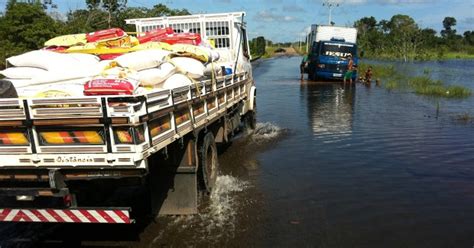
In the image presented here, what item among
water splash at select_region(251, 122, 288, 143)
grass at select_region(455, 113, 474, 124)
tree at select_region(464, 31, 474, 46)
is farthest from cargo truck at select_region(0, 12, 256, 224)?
tree at select_region(464, 31, 474, 46)

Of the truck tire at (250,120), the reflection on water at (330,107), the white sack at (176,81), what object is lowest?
the reflection on water at (330,107)

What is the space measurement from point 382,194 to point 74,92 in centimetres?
434

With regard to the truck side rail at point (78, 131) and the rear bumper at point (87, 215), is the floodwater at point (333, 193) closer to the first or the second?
the rear bumper at point (87, 215)

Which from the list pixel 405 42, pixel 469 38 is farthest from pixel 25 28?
pixel 469 38

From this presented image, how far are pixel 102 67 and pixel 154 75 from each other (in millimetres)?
597

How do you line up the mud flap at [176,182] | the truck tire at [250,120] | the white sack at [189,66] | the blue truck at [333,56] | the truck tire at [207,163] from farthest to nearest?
the blue truck at [333,56] → the truck tire at [250,120] → the truck tire at [207,163] → the white sack at [189,66] → the mud flap at [176,182]

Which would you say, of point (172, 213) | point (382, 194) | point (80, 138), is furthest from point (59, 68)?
point (382, 194)

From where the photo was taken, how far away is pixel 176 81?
5023 mm

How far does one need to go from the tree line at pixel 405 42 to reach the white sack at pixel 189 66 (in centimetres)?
5926

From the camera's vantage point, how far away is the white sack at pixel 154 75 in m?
4.59

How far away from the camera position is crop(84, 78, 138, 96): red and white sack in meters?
3.63

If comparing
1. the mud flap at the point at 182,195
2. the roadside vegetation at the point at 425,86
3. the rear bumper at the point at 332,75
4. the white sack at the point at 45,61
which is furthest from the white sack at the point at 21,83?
the rear bumper at the point at 332,75

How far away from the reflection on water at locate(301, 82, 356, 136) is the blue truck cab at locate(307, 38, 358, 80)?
0.73 meters

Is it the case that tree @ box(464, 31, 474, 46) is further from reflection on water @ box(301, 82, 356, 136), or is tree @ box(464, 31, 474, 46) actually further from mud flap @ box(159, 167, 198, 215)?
mud flap @ box(159, 167, 198, 215)
